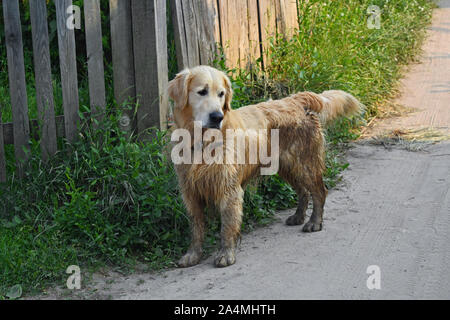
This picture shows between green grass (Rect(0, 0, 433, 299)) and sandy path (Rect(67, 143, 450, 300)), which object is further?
green grass (Rect(0, 0, 433, 299))

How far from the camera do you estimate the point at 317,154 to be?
5.14 metres

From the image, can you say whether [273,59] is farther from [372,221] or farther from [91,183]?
[91,183]

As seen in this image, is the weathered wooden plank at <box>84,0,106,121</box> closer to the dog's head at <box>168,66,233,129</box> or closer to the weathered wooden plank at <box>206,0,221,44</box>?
the dog's head at <box>168,66,233,129</box>

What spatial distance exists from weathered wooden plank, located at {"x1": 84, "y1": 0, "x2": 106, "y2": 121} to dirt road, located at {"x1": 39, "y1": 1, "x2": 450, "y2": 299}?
1.63 metres

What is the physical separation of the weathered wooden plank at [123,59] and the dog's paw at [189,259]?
136cm

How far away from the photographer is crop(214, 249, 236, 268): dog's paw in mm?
4375

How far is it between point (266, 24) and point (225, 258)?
3.90 m

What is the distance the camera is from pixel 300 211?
524 cm

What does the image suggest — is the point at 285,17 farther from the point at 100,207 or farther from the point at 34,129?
the point at 100,207

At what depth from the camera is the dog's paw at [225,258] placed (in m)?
4.38

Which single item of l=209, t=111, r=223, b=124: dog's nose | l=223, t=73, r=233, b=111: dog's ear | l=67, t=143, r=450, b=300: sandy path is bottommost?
l=67, t=143, r=450, b=300: sandy path

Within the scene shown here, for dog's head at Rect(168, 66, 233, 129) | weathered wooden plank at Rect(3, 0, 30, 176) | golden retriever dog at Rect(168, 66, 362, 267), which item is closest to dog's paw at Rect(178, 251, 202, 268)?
golden retriever dog at Rect(168, 66, 362, 267)

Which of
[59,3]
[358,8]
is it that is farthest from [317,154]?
[358,8]

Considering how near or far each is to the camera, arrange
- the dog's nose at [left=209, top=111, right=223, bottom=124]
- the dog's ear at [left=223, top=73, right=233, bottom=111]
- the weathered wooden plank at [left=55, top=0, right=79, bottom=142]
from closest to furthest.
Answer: the dog's nose at [left=209, top=111, right=223, bottom=124] < the dog's ear at [left=223, top=73, right=233, bottom=111] < the weathered wooden plank at [left=55, top=0, right=79, bottom=142]
